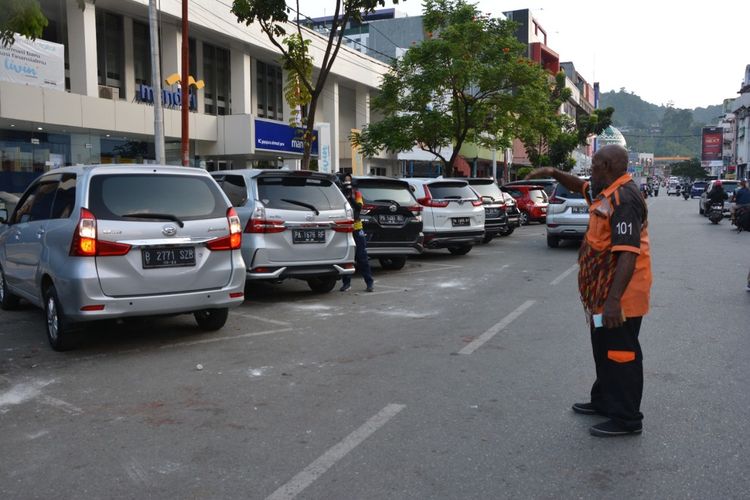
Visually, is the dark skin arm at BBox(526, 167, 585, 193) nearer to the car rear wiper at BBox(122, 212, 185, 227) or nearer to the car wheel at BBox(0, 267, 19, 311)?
the car rear wiper at BBox(122, 212, 185, 227)

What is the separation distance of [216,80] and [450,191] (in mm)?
17670

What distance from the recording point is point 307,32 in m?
30.8

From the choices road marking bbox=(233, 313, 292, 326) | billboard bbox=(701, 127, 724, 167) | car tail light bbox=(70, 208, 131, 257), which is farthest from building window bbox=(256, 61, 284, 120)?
billboard bbox=(701, 127, 724, 167)

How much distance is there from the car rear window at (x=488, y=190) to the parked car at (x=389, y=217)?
6.39m

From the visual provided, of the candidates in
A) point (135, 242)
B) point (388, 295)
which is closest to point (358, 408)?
point (135, 242)

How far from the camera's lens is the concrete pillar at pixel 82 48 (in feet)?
68.7

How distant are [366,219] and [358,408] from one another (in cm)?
737

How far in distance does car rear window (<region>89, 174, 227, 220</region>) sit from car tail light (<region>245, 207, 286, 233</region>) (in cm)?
167

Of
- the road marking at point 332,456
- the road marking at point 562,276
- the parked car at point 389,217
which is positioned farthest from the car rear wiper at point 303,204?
the road marking at point 332,456

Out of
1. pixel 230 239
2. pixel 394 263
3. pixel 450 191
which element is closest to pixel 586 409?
pixel 230 239

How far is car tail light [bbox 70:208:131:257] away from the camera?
250 inches

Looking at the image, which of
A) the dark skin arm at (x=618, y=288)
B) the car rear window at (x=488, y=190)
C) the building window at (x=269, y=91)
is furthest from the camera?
the building window at (x=269, y=91)

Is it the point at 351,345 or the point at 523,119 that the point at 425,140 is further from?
the point at 351,345

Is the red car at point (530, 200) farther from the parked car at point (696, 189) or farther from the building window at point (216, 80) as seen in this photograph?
A: the parked car at point (696, 189)
